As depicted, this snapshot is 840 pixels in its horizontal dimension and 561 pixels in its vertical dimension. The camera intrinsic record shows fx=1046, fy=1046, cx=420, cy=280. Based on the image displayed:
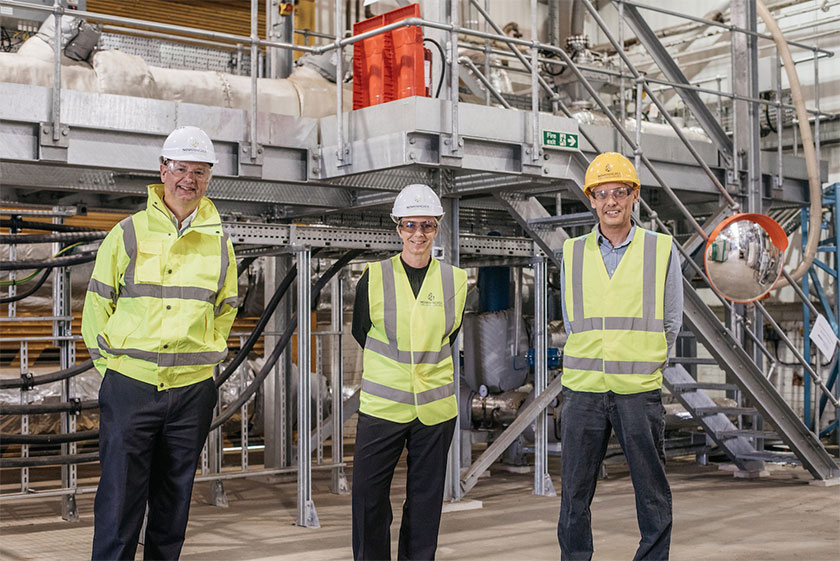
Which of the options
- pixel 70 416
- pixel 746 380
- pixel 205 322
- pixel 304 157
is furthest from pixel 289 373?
pixel 205 322

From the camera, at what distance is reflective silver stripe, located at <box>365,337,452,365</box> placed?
191 inches

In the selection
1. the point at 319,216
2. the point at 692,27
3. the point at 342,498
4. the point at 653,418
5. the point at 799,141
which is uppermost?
the point at 692,27

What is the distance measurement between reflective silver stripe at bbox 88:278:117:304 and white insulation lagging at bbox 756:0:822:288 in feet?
23.4

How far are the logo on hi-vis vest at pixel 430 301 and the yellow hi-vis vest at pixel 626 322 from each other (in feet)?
2.37

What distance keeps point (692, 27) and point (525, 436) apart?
6592mm

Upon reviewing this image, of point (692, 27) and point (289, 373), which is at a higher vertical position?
point (692, 27)

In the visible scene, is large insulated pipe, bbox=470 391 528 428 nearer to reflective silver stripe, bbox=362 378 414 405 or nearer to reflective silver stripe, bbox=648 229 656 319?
reflective silver stripe, bbox=648 229 656 319

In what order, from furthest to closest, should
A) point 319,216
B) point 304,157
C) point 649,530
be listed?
1. point 319,216
2. point 304,157
3. point 649,530

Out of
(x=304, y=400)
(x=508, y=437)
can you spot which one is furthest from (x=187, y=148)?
(x=508, y=437)

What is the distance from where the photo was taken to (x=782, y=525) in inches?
288

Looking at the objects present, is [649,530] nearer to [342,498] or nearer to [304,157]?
[304,157]

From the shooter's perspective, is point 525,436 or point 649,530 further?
point 525,436

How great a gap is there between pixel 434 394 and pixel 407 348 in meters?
0.25

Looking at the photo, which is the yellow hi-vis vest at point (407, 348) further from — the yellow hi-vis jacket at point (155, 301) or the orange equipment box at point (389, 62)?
the orange equipment box at point (389, 62)
